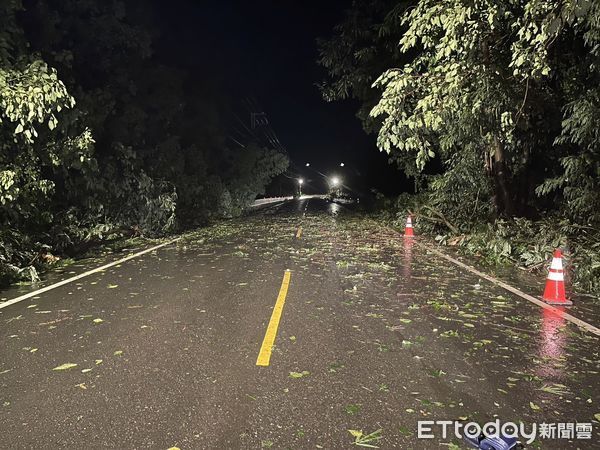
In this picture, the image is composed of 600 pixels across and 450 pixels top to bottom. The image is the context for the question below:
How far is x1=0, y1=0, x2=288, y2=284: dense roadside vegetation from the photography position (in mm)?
9133

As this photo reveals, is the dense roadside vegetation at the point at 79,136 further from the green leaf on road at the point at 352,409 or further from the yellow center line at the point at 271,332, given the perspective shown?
the green leaf on road at the point at 352,409

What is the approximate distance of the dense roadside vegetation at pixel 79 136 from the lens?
9.13m

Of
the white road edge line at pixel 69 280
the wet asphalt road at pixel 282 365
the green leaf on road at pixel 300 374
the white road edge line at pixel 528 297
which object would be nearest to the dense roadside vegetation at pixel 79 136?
the white road edge line at pixel 69 280

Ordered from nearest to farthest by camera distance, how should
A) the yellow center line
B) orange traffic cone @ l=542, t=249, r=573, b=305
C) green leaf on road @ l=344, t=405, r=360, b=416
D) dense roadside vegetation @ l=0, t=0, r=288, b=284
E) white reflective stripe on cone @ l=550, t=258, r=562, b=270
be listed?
green leaf on road @ l=344, t=405, r=360, b=416 < the yellow center line < orange traffic cone @ l=542, t=249, r=573, b=305 < white reflective stripe on cone @ l=550, t=258, r=562, b=270 < dense roadside vegetation @ l=0, t=0, r=288, b=284

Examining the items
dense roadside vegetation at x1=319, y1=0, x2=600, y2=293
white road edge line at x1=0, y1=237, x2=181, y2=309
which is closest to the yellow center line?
dense roadside vegetation at x1=319, y1=0, x2=600, y2=293

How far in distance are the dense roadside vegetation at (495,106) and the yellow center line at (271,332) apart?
12.4ft

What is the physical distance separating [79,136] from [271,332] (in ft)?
28.3

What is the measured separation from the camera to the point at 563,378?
166 inches

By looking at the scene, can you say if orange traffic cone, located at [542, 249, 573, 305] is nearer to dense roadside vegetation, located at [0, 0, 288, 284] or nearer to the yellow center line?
the yellow center line

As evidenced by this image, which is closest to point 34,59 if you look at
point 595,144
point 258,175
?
point 595,144

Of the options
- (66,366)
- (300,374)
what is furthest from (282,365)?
(66,366)

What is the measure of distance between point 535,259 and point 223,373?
309 inches

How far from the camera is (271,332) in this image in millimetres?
5441

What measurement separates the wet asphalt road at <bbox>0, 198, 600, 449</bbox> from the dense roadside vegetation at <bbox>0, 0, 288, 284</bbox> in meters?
3.59
